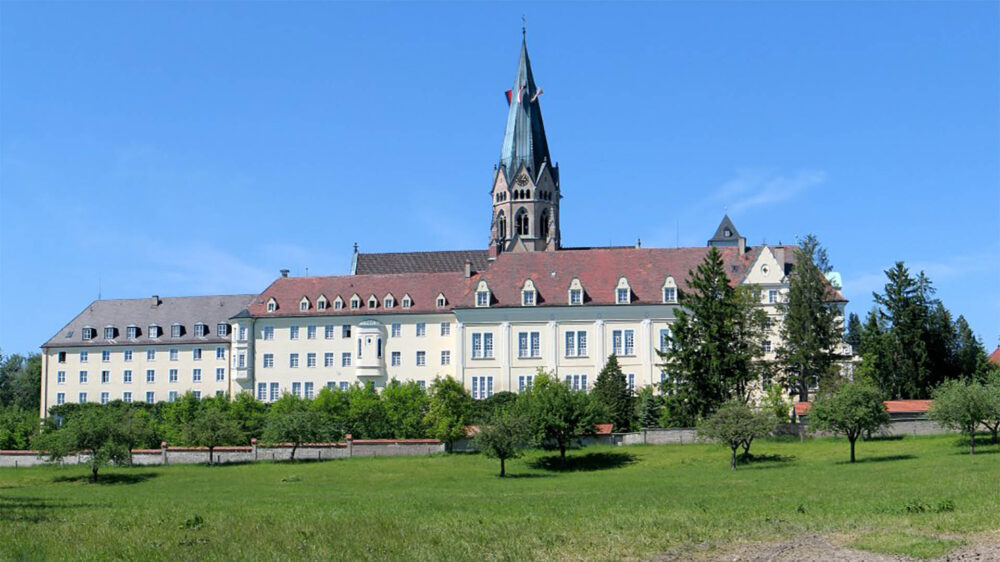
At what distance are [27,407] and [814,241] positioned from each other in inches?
3887

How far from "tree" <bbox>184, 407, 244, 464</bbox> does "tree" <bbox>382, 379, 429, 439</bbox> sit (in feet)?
38.9

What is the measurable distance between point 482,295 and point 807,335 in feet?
90.7

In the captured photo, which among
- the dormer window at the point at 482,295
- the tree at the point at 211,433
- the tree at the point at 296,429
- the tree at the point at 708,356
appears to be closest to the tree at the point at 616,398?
the tree at the point at 708,356

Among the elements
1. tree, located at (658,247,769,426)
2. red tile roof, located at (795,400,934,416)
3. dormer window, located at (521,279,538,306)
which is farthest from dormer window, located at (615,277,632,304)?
red tile roof, located at (795,400,934,416)

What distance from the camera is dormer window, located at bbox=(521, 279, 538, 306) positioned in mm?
105312

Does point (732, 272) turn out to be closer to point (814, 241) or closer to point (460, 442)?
point (814, 241)

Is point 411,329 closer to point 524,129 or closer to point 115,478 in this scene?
point 115,478

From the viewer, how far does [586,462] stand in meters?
77.8

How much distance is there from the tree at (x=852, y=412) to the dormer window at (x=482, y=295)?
37.4 m

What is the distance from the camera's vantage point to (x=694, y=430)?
8219cm

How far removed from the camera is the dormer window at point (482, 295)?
106m

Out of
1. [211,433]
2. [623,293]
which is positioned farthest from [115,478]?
[623,293]

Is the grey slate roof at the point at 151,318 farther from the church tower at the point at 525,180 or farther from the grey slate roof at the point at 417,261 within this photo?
the church tower at the point at 525,180

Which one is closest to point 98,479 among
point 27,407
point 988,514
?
point 988,514
